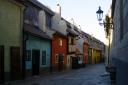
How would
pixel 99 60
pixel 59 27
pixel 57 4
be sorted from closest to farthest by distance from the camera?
1. pixel 59 27
2. pixel 57 4
3. pixel 99 60

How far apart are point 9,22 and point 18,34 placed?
2.08 m

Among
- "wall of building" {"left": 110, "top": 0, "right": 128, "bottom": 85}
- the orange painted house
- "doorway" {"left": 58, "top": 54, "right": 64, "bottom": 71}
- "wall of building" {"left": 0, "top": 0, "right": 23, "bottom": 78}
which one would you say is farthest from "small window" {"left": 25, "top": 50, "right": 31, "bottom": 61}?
"wall of building" {"left": 110, "top": 0, "right": 128, "bottom": 85}

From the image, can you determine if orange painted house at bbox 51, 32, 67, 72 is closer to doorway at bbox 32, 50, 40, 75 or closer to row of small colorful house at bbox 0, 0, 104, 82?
row of small colorful house at bbox 0, 0, 104, 82

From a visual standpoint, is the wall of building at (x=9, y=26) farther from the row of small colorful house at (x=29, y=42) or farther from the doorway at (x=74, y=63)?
the doorway at (x=74, y=63)

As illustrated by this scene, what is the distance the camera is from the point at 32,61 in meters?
34.4

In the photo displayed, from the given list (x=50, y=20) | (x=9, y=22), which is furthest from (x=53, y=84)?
(x=50, y=20)

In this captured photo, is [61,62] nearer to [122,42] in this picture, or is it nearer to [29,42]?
[29,42]

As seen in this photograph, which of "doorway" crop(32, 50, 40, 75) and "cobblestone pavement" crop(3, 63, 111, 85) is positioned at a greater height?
"doorway" crop(32, 50, 40, 75)

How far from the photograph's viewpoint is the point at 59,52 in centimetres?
4844

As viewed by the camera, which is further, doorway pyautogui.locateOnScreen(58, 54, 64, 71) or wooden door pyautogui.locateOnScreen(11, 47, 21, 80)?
doorway pyautogui.locateOnScreen(58, 54, 64, 71)

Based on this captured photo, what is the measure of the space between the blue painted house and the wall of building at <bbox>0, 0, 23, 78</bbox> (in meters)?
1.89

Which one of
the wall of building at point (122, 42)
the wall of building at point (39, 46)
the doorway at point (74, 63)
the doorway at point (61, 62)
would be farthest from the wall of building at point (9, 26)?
the doorway at point (74, 63)

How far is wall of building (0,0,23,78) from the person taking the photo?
2588 centimetres

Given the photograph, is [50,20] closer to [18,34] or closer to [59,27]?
[59,27]
